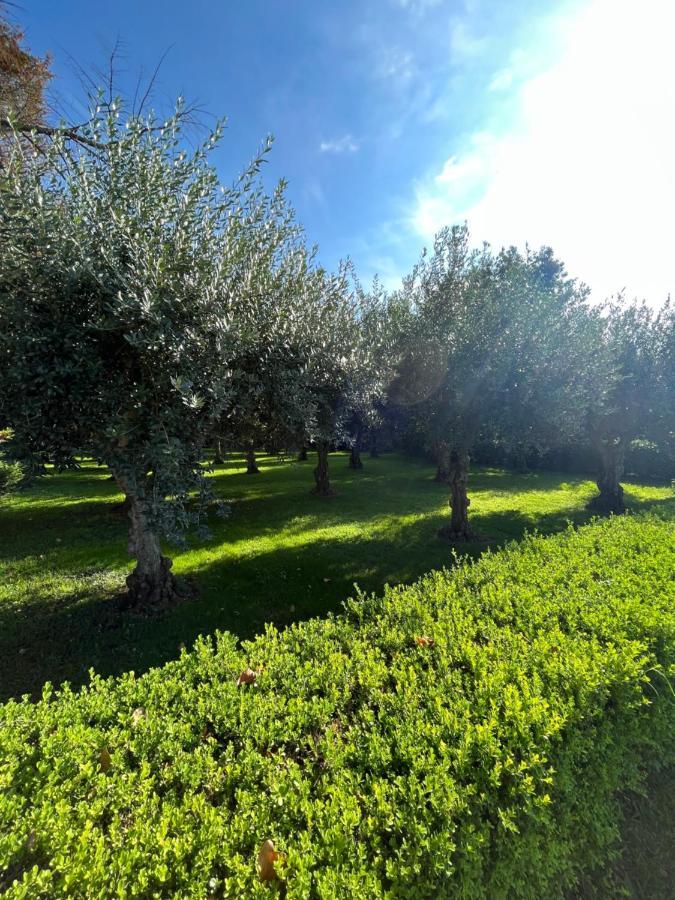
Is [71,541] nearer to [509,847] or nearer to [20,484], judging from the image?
[20,484]

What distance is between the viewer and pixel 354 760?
267cm

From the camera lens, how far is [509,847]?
8.07ft

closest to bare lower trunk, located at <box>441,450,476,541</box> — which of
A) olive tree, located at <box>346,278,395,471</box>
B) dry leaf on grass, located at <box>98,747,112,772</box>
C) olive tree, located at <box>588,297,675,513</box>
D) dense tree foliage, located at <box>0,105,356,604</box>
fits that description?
olive tree, located at <box>346,278,395,471</box>

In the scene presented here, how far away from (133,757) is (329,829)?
→ 1.53m

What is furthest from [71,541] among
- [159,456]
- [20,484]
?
[159,456]

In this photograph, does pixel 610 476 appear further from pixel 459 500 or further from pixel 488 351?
pixel 488 351

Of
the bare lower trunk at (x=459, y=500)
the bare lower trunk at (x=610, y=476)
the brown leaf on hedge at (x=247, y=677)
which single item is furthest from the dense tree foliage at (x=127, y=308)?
the bare lower trunk at (x=610, y=476)

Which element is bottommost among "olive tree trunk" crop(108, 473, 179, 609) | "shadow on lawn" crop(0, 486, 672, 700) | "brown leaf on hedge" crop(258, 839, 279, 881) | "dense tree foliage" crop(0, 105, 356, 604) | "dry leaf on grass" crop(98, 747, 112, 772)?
"shadow on lawn" crop(0, 486, 672, 700)

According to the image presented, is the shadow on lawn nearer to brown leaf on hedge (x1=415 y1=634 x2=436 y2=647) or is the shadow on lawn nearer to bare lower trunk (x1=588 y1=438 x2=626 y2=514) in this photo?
bare lower trunk (x1=588 y1=438 x2=626 y2=514)

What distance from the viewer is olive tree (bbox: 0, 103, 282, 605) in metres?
5.96

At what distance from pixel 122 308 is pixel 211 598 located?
688 cm

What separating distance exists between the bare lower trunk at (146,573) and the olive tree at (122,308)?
2007 mm

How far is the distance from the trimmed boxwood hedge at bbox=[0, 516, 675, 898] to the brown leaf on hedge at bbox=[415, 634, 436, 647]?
1.2 inches

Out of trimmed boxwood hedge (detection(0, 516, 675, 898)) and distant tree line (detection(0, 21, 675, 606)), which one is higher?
distant tree line (detection(0, 21, 675, 606))
